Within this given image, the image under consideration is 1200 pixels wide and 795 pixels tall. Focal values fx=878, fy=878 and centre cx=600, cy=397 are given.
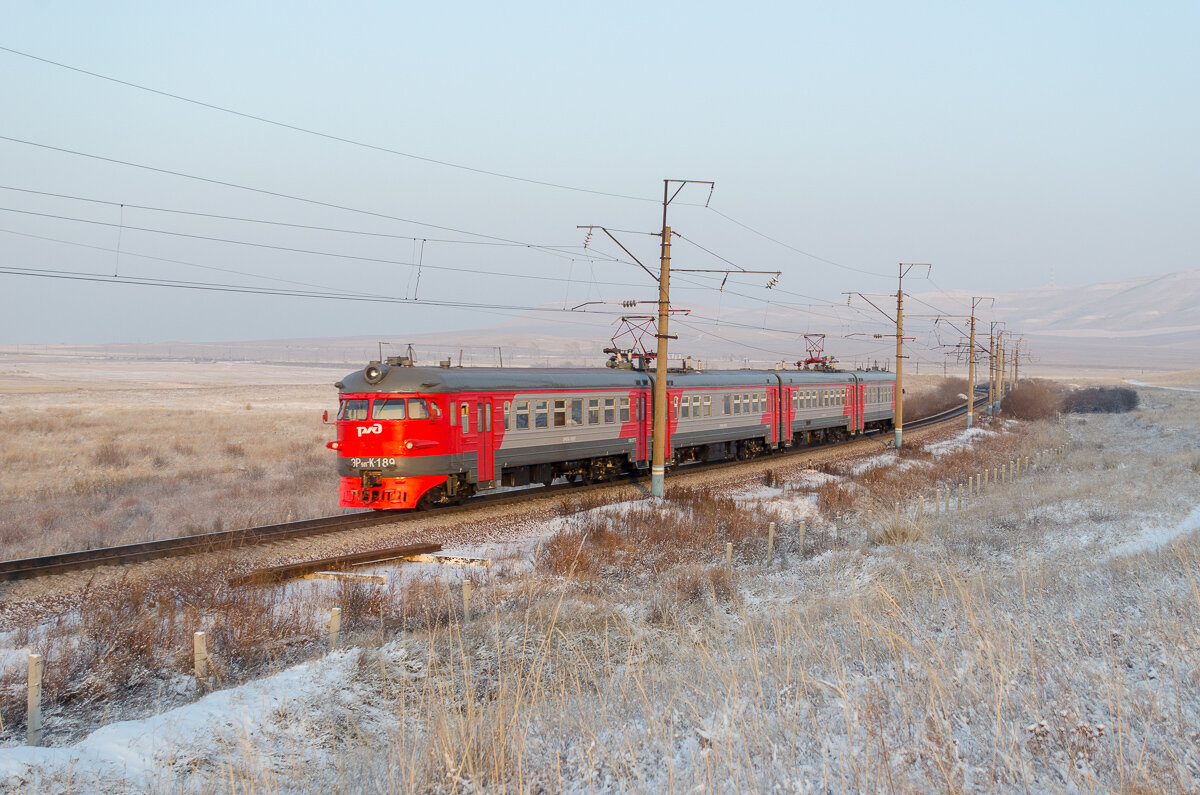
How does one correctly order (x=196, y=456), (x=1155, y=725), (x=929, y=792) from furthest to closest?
(x=196, y=456), (x=1155, y=725), (x=929, y=792)

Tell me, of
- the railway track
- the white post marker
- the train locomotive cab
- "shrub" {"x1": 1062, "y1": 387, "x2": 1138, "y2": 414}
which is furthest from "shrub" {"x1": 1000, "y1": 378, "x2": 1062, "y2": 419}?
the white post marker

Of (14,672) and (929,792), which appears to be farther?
(14,672)

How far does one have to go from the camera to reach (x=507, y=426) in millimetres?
20344

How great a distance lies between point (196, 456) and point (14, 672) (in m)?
27.7

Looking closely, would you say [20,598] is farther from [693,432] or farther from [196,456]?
[196,456]

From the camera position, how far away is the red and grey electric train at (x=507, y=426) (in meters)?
18.3

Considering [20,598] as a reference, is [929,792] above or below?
above

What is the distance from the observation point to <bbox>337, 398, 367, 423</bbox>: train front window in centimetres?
1861

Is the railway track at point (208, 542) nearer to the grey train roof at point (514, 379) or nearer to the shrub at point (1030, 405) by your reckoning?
the grey train roof at point (514, 379)

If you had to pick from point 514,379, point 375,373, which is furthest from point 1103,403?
point 375,373

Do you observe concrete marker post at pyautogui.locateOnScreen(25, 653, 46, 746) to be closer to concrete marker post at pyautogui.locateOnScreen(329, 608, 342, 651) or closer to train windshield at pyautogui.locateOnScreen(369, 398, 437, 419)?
concrete marker post at pyautogui.locateOnScreen(329, 608, 342, 651)

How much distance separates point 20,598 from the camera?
12047 millimetres

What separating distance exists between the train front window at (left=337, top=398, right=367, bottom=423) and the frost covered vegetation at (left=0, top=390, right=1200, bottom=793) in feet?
17.8

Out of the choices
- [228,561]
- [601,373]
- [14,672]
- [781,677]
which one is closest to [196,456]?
[601,373]
